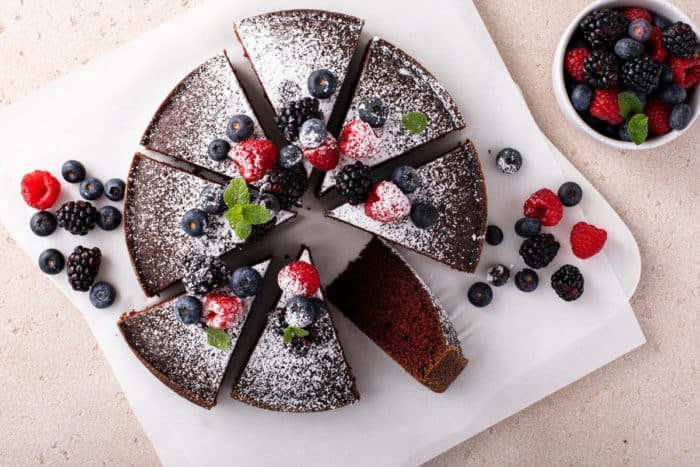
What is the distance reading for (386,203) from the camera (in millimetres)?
2807

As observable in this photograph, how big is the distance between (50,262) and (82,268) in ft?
0.66

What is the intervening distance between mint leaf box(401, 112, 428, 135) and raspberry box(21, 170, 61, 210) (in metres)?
1.93

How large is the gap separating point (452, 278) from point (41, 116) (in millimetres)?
2481

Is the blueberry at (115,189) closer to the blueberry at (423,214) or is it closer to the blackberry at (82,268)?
the blackberry at (82,268)

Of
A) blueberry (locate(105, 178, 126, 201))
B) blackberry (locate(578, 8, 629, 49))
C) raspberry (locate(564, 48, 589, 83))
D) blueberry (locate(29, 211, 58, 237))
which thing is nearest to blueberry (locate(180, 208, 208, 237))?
blueberry (locate(105, 178, 126, 201))

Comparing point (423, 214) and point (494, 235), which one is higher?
point (423, 214)

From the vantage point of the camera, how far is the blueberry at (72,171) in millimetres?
3119

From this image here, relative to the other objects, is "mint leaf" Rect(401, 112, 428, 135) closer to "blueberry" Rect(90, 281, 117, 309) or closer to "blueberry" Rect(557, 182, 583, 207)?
"blueberry" Rect(557, 182, 583, 207)

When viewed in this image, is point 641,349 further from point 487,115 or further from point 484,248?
point 487,115

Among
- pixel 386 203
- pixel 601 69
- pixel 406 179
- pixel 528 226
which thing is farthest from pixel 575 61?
pixel 386 203

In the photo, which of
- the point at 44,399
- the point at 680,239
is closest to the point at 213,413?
the point at 44,399

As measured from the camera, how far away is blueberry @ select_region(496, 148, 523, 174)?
3.15 metres

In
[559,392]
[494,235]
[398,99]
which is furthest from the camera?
[559,392]

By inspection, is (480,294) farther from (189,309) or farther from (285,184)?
(189,309)
